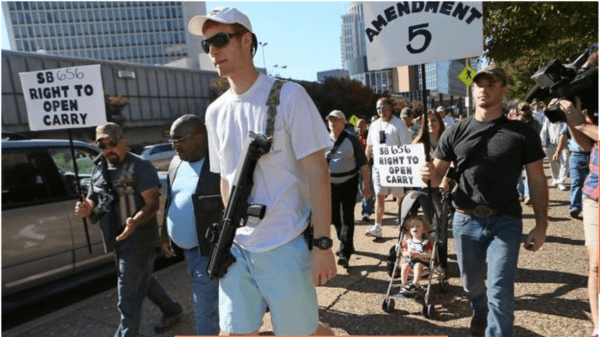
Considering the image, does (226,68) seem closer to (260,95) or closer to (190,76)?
(260,95)

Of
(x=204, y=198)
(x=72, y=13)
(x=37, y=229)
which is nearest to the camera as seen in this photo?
(x=204, y=198)

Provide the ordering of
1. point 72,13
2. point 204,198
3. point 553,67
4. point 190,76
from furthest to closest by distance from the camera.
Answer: point 72,13 < point 190,76 < point 204,198 < point 553,67

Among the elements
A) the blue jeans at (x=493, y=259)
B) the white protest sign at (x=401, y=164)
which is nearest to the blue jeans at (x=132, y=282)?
the blue jeans at (x=493, y=259)

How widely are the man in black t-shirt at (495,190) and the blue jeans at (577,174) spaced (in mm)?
4307

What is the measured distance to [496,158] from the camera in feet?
9.60

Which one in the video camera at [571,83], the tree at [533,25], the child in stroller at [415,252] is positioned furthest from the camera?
the tree at [533,25]

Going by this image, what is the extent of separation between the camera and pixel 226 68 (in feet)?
7.11

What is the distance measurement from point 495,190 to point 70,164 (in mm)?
4605

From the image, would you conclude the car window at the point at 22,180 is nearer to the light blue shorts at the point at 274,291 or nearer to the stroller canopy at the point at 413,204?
the light blue shorts at the point at 274,291

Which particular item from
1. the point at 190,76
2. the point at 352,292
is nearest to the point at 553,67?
the point at 352,292

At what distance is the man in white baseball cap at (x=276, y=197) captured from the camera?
6.93ft

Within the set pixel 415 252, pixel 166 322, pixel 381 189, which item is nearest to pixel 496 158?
pixel 415 252

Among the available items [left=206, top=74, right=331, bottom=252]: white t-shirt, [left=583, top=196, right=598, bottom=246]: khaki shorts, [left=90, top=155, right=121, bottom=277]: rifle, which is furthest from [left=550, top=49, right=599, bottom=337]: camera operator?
[left=90, top=155, right=121, bottom=277]: rifle

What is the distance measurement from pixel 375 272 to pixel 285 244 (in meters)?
3.12
